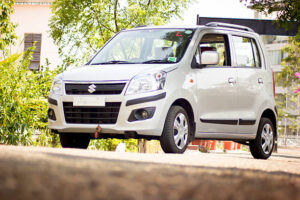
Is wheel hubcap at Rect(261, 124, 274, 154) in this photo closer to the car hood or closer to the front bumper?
the car hood

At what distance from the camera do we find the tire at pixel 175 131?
28.1 ft

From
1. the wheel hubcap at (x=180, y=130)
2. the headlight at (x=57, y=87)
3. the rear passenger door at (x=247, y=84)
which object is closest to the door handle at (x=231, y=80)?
the rear passenger door at (x=247, y=84)

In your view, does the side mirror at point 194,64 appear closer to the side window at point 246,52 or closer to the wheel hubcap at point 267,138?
the side window at point 246,52

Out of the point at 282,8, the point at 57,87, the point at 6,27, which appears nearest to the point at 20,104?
the point at 57,87

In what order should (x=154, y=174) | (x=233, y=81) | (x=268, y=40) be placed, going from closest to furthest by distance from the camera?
(x=154, y=174)
(x=233, y=81)
(x=268, y=40)

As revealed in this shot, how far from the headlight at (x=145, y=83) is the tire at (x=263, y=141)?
269cm

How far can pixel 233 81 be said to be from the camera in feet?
32.7

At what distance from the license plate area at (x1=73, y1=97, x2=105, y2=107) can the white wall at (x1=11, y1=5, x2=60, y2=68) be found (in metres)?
24.1

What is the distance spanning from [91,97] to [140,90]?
0.65 m

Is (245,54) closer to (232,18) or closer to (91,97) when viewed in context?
(91,97)

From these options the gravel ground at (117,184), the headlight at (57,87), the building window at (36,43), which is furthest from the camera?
the building window at (36,43)

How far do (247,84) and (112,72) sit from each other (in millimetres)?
2532

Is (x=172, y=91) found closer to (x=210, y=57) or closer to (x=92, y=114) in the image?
(x=210, y=57)

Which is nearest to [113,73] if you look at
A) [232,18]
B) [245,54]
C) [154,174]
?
[245,54]
